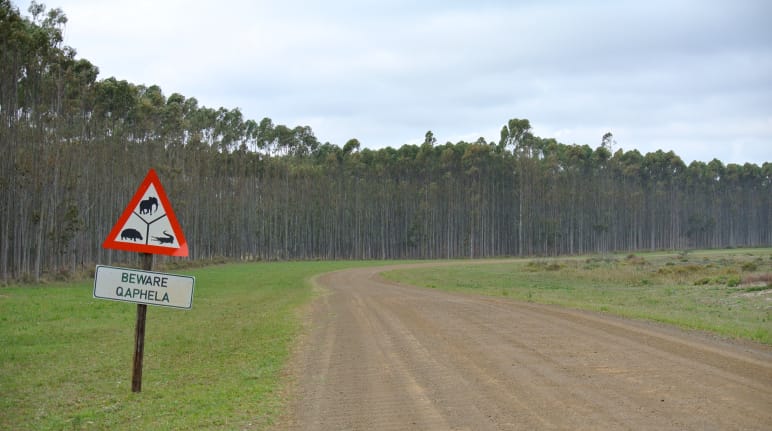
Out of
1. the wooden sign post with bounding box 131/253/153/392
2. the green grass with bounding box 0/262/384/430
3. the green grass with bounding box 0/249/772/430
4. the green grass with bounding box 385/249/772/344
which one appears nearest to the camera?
the green grass with bounding box 0/262/384/430

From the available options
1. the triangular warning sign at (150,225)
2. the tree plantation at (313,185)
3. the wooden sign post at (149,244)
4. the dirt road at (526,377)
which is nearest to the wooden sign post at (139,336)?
the wooden sign post at (149,244)

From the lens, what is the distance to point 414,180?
114 metres

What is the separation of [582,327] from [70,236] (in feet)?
124

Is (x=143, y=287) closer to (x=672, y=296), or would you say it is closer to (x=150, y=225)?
(x=150, y=225)

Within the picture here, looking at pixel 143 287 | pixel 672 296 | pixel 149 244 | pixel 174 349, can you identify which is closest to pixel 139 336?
pixel 143 287

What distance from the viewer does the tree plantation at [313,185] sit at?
44281 mm

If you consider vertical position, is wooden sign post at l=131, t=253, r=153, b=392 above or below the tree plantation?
below

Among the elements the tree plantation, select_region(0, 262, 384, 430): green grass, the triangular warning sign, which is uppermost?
the tree plantation

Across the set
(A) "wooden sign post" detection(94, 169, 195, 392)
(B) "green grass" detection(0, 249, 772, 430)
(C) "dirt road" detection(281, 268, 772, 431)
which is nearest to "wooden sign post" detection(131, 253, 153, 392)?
(A) "wooden sign post" detection(94, 169, 195, 392)

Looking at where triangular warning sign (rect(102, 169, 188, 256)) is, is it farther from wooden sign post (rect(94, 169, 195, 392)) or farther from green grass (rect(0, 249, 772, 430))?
green grass (rect(0, 249, 772, 430))

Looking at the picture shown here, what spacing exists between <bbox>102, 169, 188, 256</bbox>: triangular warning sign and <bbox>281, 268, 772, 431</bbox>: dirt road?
269cm

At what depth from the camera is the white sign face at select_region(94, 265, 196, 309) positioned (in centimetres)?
883

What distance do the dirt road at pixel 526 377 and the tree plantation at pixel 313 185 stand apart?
1273 inches

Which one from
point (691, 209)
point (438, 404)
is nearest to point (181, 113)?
point (438, 404)
